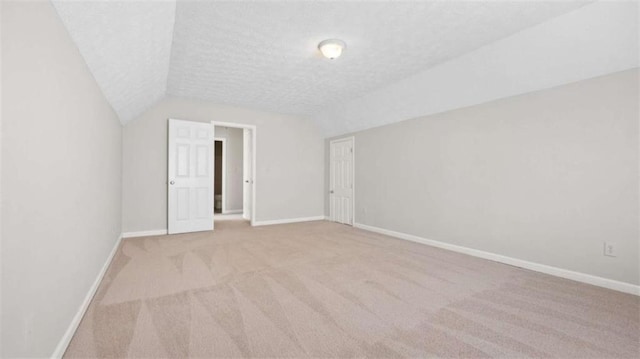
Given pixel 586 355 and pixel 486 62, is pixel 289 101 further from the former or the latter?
pixel 586 355

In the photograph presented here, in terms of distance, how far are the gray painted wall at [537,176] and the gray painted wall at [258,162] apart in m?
2.43

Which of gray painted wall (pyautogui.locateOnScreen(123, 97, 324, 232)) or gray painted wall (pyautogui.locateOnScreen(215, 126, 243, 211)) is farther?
gray painted wall (pyautogui.locateOnScreen(215, 126, 243, 211))

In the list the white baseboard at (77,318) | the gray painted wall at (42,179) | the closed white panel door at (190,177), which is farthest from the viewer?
the closed white panel door at (190,177)

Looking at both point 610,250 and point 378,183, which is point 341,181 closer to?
point 378,183

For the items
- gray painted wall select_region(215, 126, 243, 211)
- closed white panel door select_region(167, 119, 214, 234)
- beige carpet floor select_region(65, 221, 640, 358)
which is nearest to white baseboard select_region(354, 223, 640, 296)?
beige carpet floor select_region(65, 221, 640, 358)

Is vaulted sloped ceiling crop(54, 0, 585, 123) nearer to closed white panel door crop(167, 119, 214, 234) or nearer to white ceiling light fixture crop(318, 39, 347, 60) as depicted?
white ceiling light fixture crop(318, 39, 347, 60)

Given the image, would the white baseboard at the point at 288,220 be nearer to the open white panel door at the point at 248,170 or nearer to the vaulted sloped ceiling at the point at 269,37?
the open white panel door at the point at 248,170

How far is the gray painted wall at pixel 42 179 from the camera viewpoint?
1076 millimetres

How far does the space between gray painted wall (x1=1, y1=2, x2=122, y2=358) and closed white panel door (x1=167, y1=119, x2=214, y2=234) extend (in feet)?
8.63

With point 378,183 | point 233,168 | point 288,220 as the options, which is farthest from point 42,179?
point 233,168

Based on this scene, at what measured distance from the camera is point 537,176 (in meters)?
3.06

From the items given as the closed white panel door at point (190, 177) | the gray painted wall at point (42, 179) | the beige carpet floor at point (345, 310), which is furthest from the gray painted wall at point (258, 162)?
the gray painted wall at point (42, 179)

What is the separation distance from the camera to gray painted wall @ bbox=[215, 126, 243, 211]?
7707mm

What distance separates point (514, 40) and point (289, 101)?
345cm
